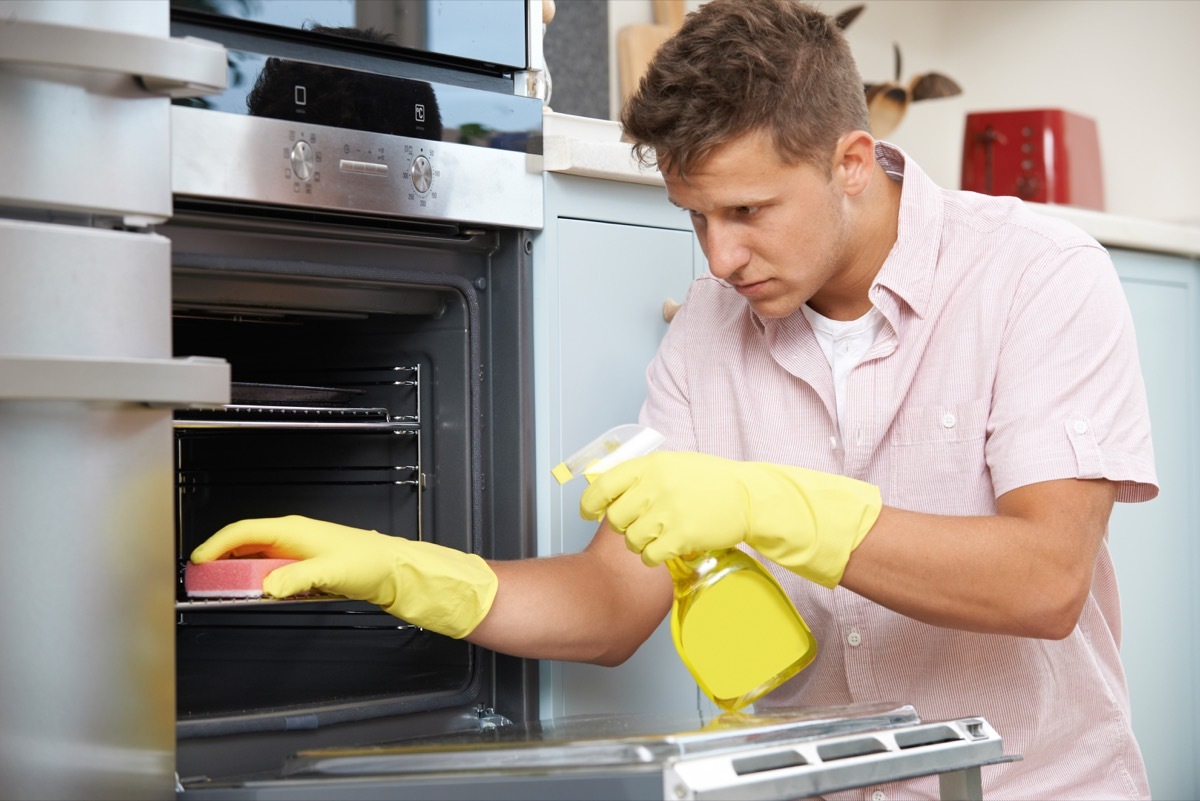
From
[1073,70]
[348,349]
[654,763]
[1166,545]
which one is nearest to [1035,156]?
A: [1073,70]

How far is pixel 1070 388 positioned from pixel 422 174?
26.4 inches

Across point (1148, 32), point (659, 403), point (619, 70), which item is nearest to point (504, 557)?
point (659, 403)

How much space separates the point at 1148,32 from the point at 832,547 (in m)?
2.35

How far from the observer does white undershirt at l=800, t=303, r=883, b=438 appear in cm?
147

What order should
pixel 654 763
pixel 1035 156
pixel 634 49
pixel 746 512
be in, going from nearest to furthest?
pixel 654 763 < pixel 746 512 < pixel 634 49 < pixel 1035 156

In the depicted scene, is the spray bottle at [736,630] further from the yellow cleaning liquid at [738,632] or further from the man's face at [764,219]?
the man's face at [764,219]

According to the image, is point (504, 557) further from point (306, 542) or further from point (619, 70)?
point (619, 70)

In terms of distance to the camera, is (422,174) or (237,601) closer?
(237,601)

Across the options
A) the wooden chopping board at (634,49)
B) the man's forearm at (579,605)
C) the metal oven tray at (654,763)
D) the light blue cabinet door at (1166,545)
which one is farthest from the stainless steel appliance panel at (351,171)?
the light blue cabinet door at (1166,545)

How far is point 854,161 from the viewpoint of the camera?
140cm

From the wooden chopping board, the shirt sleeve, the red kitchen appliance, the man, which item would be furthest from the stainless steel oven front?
the red kitchen appliance

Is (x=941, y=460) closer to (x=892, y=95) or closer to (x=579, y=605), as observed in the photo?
(x=579, y=605)

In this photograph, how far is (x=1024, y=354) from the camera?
1.34 m

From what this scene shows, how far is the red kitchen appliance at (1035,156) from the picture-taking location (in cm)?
285
